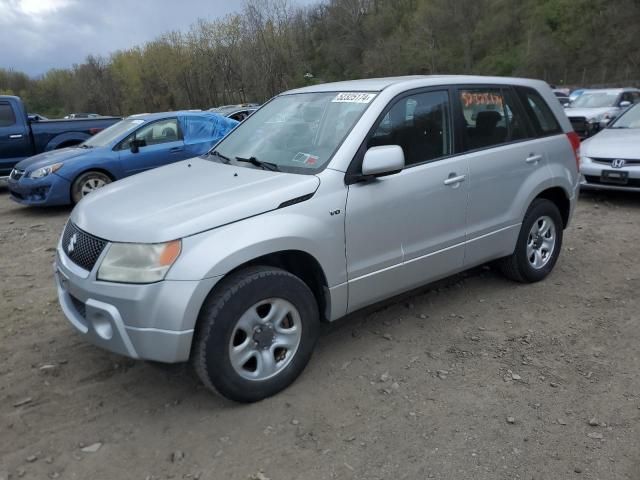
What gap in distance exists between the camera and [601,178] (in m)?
7.62

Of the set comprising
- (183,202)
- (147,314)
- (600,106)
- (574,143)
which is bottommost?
(600,106)

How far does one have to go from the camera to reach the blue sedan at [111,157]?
836 cm

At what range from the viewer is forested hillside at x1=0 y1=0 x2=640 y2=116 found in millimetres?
49062

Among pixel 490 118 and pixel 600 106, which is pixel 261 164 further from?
pixel 600 106

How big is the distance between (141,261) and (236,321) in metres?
0.59

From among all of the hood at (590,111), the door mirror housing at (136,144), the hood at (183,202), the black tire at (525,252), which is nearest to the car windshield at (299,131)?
the hood at (183,202)

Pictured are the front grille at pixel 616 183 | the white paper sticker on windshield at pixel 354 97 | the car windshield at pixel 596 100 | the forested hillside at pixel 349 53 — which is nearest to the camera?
the white paper sticker on windshield at pixel 354 97

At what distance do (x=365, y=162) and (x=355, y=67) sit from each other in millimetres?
83269

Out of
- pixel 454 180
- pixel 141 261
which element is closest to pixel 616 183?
pixel 454 180

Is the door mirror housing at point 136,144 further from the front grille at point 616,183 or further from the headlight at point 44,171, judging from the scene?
the front grille at point 616,183

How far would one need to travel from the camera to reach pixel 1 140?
34.8ft

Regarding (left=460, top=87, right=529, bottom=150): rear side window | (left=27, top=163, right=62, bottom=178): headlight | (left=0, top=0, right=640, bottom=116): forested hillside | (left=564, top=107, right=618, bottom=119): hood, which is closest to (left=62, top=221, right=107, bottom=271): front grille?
(left=460, top=87, right=529, bottom=150): rear side window

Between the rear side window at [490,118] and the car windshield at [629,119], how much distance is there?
5279 mm

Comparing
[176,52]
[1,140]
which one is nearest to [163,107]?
[176,52]
